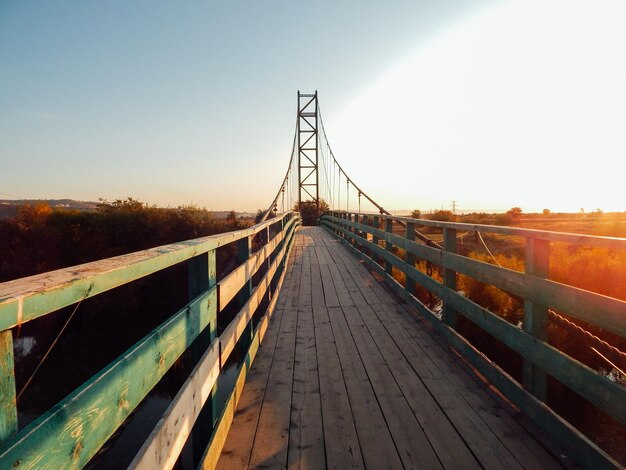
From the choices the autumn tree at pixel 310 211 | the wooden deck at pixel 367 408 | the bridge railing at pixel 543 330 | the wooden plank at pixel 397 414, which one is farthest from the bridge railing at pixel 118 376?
the autumn tree at pixel 310 211

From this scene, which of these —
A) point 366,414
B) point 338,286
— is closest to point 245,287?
point 366,414

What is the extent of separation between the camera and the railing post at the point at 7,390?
73 centimetres

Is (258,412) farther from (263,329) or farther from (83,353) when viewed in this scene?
(83,353)

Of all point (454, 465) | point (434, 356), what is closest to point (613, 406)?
point (454, 465)

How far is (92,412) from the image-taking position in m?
0.96

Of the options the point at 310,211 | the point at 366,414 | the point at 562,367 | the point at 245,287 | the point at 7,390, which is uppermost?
the point at 310,211

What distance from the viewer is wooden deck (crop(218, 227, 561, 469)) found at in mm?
2150

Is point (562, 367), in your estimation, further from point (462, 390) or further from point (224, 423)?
point (224, 423)

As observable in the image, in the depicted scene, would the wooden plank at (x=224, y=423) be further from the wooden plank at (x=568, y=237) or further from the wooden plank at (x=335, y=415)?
the wooden plank at (x=568, y=237)

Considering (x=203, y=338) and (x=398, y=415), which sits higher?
(x=203, y=338)

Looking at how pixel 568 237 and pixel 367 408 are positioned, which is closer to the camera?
pixel 568 237

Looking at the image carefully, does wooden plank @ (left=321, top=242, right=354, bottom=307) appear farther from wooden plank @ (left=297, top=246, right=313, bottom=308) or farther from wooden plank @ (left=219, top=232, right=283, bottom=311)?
wooden plank @ (left=219, top=232, right=283, bottom=311)

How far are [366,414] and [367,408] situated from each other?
74 millimetres

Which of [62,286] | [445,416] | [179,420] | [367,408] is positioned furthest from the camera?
[367,408]
